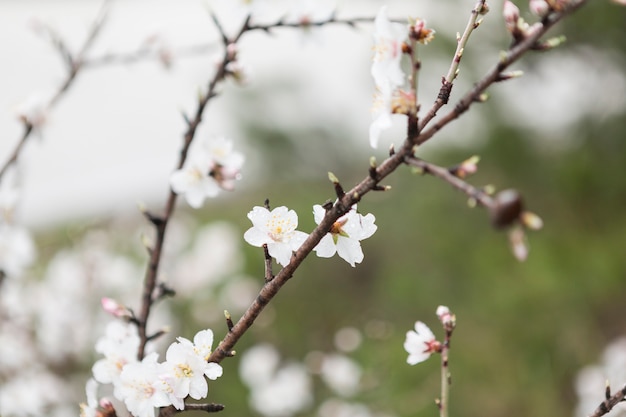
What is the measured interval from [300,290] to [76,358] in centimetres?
184

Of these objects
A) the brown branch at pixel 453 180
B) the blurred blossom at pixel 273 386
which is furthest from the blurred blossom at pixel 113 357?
the blurred blossom at pixel 273 386

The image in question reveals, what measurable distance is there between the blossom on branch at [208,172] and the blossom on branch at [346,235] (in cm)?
33

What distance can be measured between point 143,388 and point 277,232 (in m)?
0.24

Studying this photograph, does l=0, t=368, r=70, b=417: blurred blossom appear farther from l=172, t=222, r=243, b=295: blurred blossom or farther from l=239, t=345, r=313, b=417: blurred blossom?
l=172, t=222, r=243, b=295: blurred blossom

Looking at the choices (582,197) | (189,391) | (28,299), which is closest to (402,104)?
(189,391)

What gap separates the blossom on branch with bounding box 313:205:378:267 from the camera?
0.77 m

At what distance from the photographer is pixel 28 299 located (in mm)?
3115

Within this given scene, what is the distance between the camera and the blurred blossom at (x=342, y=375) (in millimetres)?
2365

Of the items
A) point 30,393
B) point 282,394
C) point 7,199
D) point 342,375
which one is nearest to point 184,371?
point 7,199

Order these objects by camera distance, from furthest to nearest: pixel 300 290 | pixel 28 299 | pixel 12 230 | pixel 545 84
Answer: pixel 300 290
pixel 545 84
pixel 28 299
pixel 12 230

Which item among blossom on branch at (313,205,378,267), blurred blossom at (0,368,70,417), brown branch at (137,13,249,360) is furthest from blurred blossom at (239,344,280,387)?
blossom on branch at (313,205,378,267)

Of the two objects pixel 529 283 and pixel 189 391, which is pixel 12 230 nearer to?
pixel 189 391

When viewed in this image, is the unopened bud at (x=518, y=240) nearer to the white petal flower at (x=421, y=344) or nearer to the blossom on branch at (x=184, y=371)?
the white petal flower at (x=421, y=344)

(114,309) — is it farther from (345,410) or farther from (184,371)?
(345,410)
